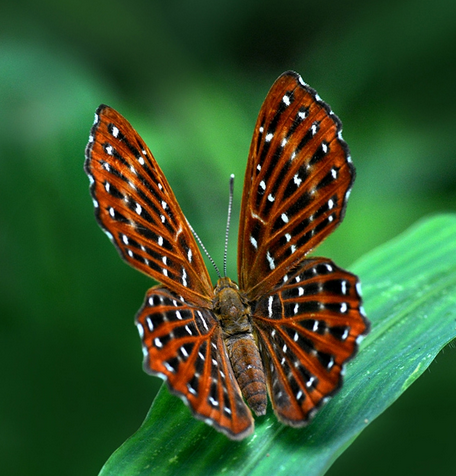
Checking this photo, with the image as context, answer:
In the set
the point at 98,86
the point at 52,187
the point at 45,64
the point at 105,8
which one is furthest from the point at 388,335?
the point at 105,8

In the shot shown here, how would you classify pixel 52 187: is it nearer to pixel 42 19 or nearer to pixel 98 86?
pixel 98 86

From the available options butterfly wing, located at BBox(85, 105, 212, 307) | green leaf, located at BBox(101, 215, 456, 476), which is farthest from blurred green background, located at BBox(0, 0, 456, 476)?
butterfly wing, located at BBox(85, 105, 212, 307)

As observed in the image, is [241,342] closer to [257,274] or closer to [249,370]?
[249,370]

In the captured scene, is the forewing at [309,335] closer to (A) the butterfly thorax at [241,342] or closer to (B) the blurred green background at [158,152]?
(A) the butterfly thorax at [241,342]

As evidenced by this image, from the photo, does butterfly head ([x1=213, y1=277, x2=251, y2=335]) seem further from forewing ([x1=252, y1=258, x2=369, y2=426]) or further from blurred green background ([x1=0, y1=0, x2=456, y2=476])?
blurred green background ([x1=0, y1=0, x2=456, y2=476])

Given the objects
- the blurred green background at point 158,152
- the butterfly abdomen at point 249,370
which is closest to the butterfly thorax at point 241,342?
the butterfly abdomen at point 249,370
